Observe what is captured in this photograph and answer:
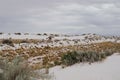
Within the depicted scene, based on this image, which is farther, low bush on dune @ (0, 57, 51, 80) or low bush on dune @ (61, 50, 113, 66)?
low bush on dune @ (61, 50, 113, 66)

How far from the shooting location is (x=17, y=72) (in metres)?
9.26

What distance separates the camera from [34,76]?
31.6 feet

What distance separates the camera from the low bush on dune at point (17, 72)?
8.98 metres

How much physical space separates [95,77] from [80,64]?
7.48 feet

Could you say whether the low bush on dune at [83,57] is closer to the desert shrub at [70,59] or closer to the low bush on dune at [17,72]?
the desert shrub at [70,59]

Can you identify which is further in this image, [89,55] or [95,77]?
[89,55]

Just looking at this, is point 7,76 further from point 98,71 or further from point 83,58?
point 83,58

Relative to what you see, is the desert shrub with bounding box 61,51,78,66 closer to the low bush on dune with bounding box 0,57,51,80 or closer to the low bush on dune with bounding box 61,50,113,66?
the low bush on dune with bounding box 61,50,113,66

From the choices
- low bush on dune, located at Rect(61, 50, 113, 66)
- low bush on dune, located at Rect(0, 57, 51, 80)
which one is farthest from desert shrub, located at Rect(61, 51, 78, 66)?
low bush on dune, located at Rect(0, 57, 51, 80)

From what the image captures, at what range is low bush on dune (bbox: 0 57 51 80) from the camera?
29.5ft

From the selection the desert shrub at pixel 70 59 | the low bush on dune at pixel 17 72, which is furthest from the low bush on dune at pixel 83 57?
the low bush on dune at pixel 17 72

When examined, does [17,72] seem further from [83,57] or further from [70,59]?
[83,57]

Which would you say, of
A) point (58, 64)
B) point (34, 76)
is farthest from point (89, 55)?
point (34, 76)

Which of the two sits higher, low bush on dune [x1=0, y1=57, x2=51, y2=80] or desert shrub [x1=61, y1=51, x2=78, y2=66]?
low bush on dune [x1=0, y1=57, x2=51, y2=80]
